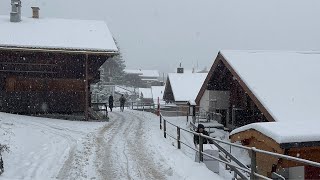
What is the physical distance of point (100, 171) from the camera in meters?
9.40

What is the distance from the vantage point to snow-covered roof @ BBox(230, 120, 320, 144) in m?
9.34

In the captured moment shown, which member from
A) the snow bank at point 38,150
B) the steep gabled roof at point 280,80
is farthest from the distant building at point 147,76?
the snow bank at point 38,150

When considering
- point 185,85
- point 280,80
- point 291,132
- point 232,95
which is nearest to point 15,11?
point 232,95

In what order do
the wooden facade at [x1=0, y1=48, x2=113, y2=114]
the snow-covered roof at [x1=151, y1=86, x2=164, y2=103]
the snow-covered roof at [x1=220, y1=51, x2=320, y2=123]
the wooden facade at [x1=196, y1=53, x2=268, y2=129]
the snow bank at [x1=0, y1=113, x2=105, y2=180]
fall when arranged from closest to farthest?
the snow bank at [x1=0, y1=113, x2=105, y2=180] < the snow-covered roof at [x1=220, y1=51, x2=320, y2=123] < the wooden facade at [x1=196, y1=53, x2=268, y2=129] < the wooden facade at [x1=0, y1=48, x2=113, y2=114] < the snow-covered roof at [x1=151, y1=86, x2=164, y2=103]

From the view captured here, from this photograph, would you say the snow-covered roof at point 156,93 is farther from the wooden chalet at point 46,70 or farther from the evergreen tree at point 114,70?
the wooden chalet at point 46,70

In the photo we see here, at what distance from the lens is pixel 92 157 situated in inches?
434

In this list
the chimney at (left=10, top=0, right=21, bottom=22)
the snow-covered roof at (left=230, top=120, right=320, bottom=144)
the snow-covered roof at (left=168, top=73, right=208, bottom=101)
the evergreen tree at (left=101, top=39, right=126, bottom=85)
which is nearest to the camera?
the snow-covered roof at (left=230, top=120, right=320, bottom=144)

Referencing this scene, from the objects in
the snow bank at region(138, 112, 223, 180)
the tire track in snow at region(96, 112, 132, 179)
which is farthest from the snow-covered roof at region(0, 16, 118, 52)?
the snow bank at region(138, 112, 223, 180)

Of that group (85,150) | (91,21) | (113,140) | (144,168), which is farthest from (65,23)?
(144,168)

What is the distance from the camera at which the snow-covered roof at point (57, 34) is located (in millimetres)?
22188

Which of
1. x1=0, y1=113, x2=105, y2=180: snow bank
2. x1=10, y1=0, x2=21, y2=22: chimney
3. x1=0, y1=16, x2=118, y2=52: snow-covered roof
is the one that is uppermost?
Answer: x1=10, y1=0, x2=21, y2=22: chimney

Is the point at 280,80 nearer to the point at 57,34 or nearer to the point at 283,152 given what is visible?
the point at 283,152

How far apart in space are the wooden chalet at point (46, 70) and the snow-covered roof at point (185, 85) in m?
18.0

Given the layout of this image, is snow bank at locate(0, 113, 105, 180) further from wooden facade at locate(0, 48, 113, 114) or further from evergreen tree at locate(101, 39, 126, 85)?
evergreen tree at locate(101, 39, 126, 85)
